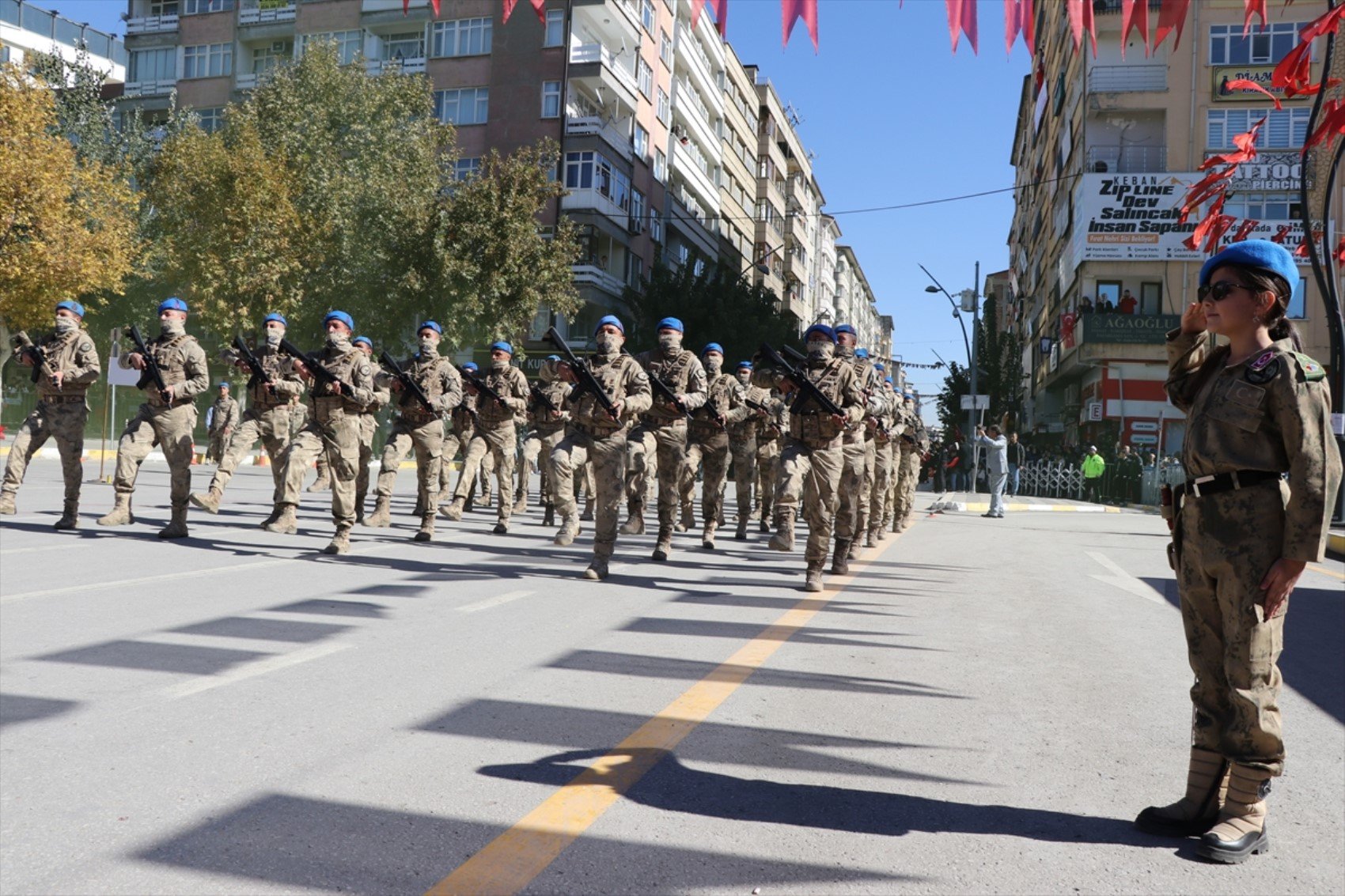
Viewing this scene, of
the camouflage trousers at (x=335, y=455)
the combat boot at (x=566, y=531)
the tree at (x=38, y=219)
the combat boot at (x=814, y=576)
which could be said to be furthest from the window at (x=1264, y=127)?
the camouflage trousers at (x=335, y=455)

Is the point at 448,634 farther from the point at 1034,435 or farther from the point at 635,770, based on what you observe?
the point at 1034,435

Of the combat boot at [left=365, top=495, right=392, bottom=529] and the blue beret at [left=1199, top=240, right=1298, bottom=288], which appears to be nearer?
the blue beret at [left=1199, top=240, right=1298, bottom=288]

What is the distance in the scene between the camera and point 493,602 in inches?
317

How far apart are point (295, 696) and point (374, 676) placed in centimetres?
52

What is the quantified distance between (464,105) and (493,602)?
→ 38377 millimetres

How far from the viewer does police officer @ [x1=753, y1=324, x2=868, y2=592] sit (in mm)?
9352

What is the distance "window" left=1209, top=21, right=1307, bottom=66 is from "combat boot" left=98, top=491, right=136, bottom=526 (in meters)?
38.8

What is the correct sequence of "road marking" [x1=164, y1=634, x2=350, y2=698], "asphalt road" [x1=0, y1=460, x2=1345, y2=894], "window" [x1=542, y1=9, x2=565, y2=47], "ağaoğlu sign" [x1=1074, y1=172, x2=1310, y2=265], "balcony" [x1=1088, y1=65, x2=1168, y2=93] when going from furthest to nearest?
"balcony" [x1=1088, y1=65, x2=1168, y2=93], "window" [x1=542, y1=9, x2=565, y2=47], "ağaoğlu sign" [x1=1074, y1=172, x2=1310, y2=265], "road marking" [x1=164, y1=634, x2=350, y2=698], "asphalt road" [x1=0, y1=460, x2=1345, y2=894]

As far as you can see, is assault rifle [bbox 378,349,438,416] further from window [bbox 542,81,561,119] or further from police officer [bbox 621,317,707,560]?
window [bbox 542,81,561,119]

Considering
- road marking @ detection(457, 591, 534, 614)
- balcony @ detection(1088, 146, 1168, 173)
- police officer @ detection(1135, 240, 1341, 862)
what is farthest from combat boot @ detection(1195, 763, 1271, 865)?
balcony @ detection(1088, 146, 1168, 173)

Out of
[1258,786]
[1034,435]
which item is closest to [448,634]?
[1258,786]

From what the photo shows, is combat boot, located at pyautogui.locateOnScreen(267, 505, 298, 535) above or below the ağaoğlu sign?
below

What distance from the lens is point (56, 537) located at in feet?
34.7

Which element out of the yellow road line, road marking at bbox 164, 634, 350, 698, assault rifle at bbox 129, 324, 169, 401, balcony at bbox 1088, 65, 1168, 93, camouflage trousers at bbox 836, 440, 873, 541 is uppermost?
balcony at bbox 1088, 65, 1168, 93
